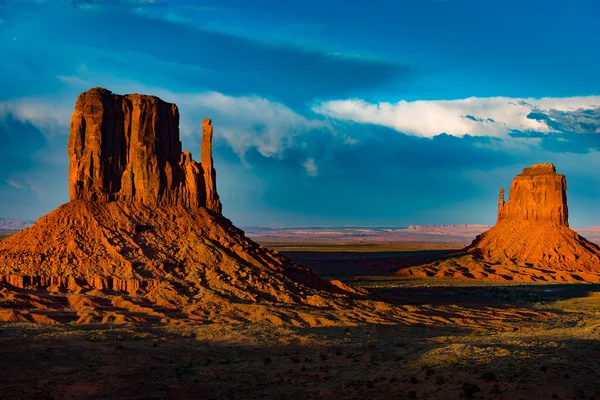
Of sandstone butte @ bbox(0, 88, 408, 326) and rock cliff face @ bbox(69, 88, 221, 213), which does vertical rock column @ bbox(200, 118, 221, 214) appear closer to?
sandstone butte @ bbox(0, 88, 408, 326)

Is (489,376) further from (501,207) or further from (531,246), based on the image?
(501,207)

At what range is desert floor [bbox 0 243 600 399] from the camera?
22.0 meters

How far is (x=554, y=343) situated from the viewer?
28.1 meters

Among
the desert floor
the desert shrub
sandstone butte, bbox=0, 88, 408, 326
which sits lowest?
the desert floor

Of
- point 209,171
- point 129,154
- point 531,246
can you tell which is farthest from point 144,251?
point 531,246

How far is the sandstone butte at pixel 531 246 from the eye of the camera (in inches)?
3996

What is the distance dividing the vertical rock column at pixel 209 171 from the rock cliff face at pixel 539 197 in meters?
80.1

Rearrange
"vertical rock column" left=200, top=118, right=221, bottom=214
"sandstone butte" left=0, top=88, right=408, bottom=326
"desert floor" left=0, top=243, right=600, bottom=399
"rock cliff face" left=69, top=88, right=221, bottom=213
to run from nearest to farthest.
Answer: "desert floor" left=0, top=243, right=600, bottom=399, "sandstone butte" left=0, top=88, right=408, bottom=326, "rock cliff face" left=69, top=88, right=221, bottom=213, "vertical rock column" left=200, top=118, right=221, bottom=214

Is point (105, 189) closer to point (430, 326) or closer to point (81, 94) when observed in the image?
point (81, 94)

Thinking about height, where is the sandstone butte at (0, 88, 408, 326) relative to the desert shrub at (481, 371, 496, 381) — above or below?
above

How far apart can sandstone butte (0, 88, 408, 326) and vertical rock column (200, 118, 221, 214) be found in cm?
A: 9

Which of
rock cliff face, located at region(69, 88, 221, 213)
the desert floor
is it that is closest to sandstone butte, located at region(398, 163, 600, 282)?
rock cliff face, located at region(69, 88, 221, 213)

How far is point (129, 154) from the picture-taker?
49438 millimetres

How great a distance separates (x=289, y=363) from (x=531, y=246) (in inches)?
3654
